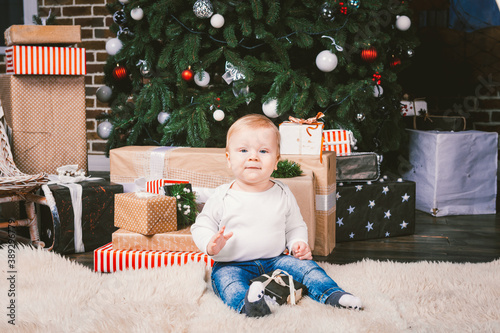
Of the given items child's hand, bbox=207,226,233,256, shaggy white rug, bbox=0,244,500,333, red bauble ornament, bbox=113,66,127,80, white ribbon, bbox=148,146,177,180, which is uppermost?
red bauble ornament, bbox=113,66,127,80

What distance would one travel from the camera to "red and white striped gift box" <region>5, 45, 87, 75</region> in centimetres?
234

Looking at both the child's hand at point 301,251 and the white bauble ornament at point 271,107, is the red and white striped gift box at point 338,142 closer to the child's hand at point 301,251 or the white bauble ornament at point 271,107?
the white bauble ornament at point 271,107

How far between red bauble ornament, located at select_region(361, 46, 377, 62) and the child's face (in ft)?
4.50

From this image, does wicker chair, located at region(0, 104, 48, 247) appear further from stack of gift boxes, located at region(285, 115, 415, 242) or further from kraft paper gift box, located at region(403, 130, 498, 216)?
kraft paper gift box, located at region(403, 130, 498, 216)

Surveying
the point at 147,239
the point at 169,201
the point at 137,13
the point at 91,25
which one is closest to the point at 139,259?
the point at 147,239

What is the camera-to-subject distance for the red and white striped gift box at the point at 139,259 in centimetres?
174

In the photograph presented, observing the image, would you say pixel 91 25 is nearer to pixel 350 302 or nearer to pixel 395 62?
pixel 395 62

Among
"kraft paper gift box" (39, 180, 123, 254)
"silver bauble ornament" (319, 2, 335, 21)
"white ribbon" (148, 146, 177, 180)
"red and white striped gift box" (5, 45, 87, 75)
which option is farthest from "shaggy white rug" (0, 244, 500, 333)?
"silver bauble ornament" (319, 2, 335, 21)

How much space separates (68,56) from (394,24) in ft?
5.78

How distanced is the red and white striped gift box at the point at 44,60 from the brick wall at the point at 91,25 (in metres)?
1.70

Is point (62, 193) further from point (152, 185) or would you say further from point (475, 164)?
point (475, 164)

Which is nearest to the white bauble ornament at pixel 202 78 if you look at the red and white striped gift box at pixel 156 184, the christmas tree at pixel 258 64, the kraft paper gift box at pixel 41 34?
the christmas tree at pixel 258 64

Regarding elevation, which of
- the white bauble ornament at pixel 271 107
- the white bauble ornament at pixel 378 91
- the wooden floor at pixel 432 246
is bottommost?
the wooden floor at pixel 432 246

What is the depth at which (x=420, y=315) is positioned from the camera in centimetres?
135
